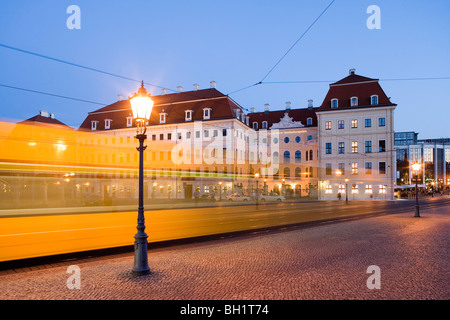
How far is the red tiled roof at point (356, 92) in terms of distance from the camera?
A: 2179 inches

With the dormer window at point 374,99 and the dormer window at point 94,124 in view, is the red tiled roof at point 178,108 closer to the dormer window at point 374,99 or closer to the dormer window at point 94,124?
the dormer window at point 94,124

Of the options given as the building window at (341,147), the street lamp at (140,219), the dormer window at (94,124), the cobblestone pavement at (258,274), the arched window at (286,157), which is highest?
the dormer window at (94,124)

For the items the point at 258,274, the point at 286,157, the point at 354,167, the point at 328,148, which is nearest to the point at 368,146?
the point at 354,167

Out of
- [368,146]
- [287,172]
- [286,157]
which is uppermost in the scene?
[368,146]

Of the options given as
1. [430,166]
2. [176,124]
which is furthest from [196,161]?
[430,166]

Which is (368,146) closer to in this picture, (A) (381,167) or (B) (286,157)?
(A) (381,167)

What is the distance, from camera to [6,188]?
63.6ft

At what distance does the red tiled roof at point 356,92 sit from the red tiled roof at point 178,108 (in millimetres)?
16860

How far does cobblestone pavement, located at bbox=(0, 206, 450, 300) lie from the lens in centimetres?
613

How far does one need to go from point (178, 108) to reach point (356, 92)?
31.0m

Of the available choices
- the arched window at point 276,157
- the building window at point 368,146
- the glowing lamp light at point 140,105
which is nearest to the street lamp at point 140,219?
the glowing lamp light at point 140,105

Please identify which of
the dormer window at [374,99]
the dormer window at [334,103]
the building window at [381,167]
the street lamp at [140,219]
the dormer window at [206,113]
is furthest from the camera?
the dormer window at [206,113]

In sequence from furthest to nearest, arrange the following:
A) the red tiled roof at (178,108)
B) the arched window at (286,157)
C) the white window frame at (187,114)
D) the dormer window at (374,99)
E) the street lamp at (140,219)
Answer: the arched window at (286,157) < the white window frame at (187,114) < the red tiled roof at (178,108) < the dormer window at (374,99) < the street lamp at (140,219)

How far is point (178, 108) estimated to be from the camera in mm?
62406
